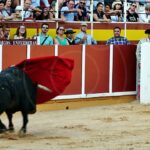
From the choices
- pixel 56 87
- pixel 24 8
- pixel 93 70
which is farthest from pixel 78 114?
pixel 24 8

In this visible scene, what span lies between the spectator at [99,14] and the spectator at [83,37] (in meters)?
1.29

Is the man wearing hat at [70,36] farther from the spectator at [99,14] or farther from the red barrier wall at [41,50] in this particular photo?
the spectator at [99,14]

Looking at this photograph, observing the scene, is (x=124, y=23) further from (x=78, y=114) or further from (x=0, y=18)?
(x=78, y=114)

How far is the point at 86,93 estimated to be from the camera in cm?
1316

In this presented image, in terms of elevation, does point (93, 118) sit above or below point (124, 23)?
below

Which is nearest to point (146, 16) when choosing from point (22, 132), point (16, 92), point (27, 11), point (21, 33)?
point (27, 11)

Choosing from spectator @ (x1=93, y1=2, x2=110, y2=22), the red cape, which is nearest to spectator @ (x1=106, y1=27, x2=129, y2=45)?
spectator @ (x1=93, y1=2, x2=110, y2=22)

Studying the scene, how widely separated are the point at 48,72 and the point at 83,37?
506cm

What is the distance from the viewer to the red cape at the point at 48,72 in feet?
30.9

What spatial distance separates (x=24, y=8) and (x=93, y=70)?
2229 millimetres

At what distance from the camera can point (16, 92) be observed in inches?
348

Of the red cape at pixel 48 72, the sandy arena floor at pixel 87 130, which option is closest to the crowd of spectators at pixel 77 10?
the sandy arena floor at pixel 87 130

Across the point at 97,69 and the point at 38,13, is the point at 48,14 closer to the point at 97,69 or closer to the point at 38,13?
the point at 38,13

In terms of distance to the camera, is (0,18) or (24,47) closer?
(24,47)
